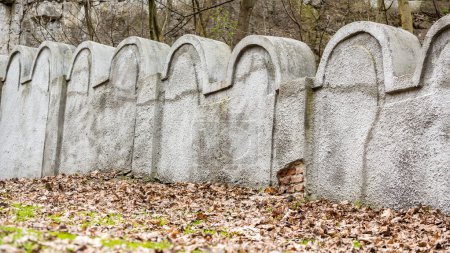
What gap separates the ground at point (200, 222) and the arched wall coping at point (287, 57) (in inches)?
54.8

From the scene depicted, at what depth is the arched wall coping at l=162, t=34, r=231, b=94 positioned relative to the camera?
31.6 feet

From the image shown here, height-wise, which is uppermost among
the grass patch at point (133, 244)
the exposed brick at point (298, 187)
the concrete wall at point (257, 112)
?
the concrete wall at point (257, 112)

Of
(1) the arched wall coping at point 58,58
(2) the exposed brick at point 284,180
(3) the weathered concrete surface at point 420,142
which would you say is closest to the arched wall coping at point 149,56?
(1) the arched wall coping at point 58,58

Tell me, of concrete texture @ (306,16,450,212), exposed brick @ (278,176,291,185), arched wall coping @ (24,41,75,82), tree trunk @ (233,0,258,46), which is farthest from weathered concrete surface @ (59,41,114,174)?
concrete texture @ (306,16,450,212)

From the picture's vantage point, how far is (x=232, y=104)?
9133 millimetres

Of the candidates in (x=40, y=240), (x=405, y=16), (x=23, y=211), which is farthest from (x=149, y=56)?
(x=40, y=240)

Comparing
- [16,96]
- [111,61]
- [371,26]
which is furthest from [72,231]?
[16,96]

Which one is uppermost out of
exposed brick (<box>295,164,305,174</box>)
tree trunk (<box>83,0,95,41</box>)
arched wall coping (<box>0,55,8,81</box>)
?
tree trunk (<box>83,0,95,41</box>)

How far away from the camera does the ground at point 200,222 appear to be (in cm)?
509

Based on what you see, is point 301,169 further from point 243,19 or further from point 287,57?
point 243,19

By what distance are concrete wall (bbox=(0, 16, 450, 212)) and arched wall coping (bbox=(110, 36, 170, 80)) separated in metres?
0.02

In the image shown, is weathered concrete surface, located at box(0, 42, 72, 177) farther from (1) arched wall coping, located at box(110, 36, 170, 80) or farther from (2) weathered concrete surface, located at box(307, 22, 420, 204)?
(2) weathered concrete surface, located at box(307, 22, 420, 204)

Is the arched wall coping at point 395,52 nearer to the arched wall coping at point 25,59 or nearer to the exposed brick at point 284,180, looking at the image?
the exposed brick at point 284,180

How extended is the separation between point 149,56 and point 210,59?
141cm
